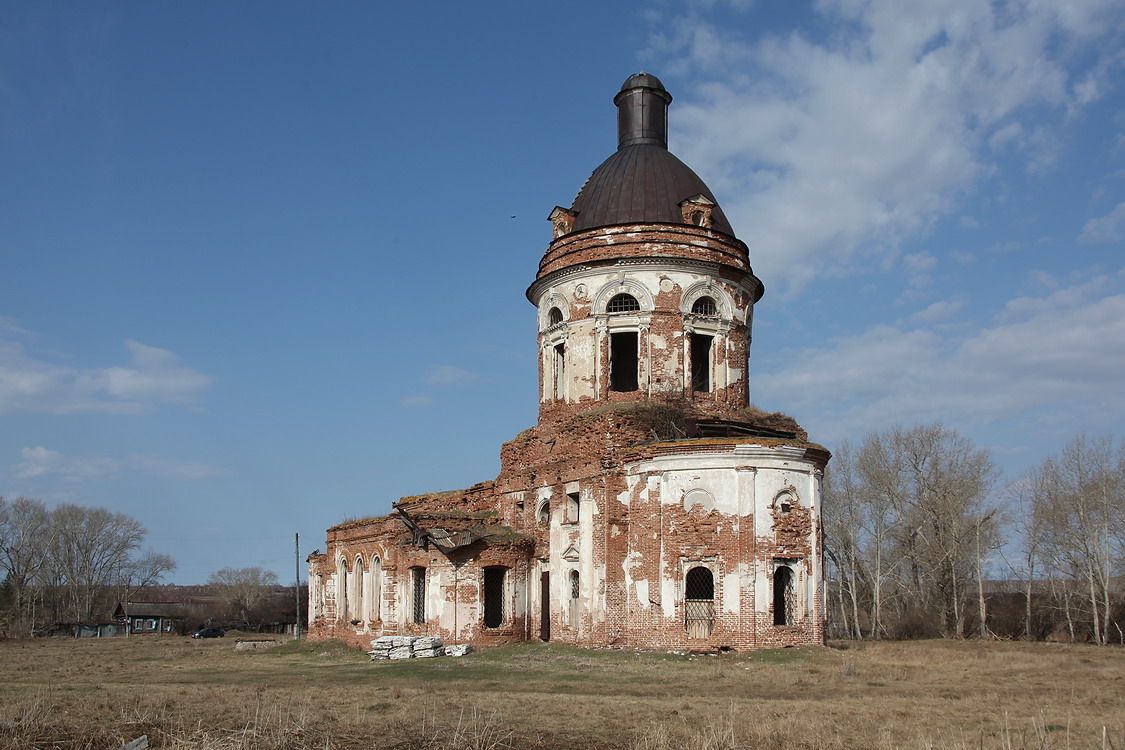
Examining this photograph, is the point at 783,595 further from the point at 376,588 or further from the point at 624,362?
the point at 376,588

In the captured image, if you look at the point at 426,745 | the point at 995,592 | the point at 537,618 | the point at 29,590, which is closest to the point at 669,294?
the point at 537,618

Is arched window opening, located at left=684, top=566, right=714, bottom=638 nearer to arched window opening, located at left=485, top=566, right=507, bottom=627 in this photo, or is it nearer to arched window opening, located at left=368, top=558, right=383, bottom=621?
arched window opening, located at left=485, top=566, right=507, bottom=627

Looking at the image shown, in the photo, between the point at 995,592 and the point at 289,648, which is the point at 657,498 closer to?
the point at 289,648

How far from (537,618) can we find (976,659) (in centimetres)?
1075

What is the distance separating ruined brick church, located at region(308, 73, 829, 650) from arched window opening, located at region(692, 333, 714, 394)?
0.19 feet

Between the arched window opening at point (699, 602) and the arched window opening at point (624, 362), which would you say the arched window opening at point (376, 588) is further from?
the arched window opening at point (699, 602)

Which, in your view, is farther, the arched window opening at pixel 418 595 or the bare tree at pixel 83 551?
the bare tree at pixel 83 551

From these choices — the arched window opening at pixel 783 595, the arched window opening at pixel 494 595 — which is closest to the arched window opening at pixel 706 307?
the arched window opening at pixel 783 595

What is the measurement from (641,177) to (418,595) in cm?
1323

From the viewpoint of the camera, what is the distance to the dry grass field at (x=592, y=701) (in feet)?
37.3

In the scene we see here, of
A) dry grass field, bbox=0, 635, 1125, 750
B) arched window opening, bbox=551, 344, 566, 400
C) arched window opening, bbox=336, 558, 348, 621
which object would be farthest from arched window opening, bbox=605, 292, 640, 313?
arched window opening, bbox=336, 558, 348, 621

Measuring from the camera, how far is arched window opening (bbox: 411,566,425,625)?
91.7 feet

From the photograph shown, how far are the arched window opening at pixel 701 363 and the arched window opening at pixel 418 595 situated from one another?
9018 mm

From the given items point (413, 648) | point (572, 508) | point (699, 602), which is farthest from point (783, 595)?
point (413, 648)
